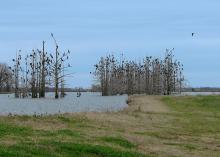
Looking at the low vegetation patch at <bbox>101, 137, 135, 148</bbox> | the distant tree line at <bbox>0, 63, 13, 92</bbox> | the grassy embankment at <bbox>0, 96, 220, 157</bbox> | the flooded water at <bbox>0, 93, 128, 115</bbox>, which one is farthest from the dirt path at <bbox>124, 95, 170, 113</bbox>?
the distant tree line at <bbox>0, 63, 13, 92</bbox>

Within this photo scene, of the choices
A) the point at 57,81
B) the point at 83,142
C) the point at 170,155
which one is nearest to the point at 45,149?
the point at 83,142

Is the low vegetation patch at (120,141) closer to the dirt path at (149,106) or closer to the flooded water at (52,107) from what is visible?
the flooded water at (52,107)

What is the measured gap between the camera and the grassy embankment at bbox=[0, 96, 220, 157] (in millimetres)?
16781

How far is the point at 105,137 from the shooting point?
2075 cm

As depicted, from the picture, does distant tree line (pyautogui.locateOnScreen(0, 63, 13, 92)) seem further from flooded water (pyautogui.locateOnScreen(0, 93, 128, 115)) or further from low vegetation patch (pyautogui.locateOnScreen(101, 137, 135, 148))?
low vegetation patch (pyautogui.locateOnScreen(101, 137, 135, 148))

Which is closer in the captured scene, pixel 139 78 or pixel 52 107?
pixel 52 107

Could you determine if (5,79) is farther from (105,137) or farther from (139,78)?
(105,137)

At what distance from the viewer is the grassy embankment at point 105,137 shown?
55.1ft

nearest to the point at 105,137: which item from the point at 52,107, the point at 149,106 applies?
the point at 52,107

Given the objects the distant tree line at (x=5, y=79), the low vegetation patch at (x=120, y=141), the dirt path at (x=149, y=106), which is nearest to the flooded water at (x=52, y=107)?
the dirt path at (x=149, y=106)

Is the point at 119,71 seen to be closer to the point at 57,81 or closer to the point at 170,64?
the point at 170,64

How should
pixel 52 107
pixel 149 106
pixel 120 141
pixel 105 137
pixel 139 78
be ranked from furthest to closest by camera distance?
pixel 139 78
pixel 149 106
pixel 52 107
pixel 105 137
pixel 120 141

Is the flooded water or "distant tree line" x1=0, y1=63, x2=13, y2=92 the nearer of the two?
→ the flooded water

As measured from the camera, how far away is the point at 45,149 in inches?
640
